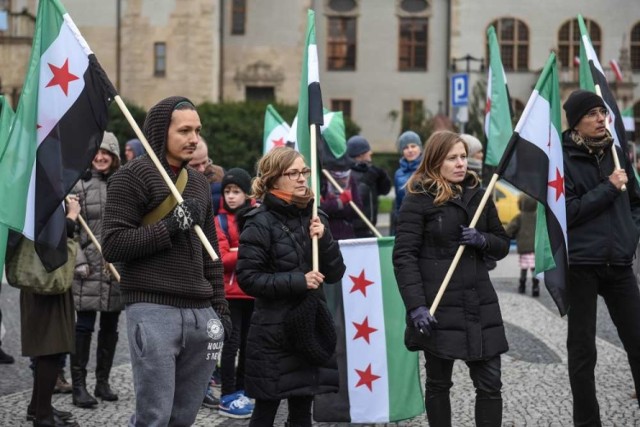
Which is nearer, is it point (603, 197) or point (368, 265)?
point (603, 197)

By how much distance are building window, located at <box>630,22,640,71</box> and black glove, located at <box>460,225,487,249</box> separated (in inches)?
1771

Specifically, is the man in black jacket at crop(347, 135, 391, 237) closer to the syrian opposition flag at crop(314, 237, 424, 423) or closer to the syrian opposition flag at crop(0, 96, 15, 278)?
the syrian opposition flag at crop(314, 237, 424, 423)

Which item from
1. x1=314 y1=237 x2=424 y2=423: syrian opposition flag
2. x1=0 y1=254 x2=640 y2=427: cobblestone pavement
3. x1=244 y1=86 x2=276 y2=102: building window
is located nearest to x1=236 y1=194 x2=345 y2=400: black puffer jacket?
x1=314 y1=237 x2=424 y2=423: syrian opposition flag

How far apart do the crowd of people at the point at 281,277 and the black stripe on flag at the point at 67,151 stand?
0.47 metres

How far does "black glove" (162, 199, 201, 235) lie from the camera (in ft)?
14.3

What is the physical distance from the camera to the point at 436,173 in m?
5.54

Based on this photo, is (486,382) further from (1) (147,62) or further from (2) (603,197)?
(1) (147,62)

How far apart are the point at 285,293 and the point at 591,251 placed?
1.79 metres

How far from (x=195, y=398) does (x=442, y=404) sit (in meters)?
1.43

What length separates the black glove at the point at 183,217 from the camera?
4.35 meters

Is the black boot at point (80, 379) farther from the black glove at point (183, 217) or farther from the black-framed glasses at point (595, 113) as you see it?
the black-framed glasses at point (595, 113)

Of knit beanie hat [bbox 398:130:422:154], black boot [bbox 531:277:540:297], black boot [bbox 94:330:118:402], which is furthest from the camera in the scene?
black boot [bbox 531:277:540:297]

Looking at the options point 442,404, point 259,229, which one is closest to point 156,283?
point 259,229

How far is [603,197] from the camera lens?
5.78m
